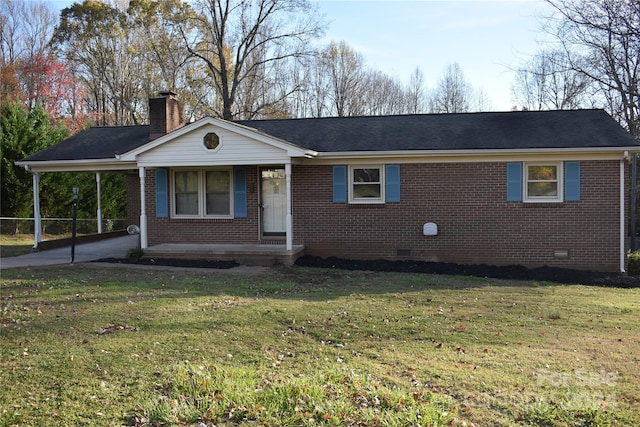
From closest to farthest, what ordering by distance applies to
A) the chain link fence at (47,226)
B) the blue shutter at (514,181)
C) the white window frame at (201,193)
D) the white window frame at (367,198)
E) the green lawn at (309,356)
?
the green lawn at (309,356) < the blue shutter at (514,181) < the white window frame at (367,198) < the white window frame at (201,193) < the chain link fence at (47,226)

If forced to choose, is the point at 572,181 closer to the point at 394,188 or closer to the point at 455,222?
the point at 455,222

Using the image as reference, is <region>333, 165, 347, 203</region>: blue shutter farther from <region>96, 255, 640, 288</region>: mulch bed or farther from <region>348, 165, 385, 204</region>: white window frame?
<region>96, 255, 640, 288</region>: mulch bed

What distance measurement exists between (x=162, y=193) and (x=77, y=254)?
306cm

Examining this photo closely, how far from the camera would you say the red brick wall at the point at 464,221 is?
1340 cm

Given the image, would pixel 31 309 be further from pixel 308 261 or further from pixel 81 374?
pixel 308 261

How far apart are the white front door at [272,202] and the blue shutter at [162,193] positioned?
2762 millimetres

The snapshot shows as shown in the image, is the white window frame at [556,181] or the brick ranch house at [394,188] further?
the white window frame at [556,181]

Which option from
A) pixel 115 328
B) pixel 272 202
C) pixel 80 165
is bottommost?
pixel 115 328

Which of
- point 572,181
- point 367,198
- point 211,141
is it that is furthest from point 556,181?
point 211,141

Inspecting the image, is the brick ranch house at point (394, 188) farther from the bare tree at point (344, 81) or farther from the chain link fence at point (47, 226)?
the bare tree at point (344, 81)

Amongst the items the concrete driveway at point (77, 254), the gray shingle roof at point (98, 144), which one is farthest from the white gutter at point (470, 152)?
the concrete driveway at point (77, 254)

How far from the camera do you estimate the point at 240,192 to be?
49.0 ft

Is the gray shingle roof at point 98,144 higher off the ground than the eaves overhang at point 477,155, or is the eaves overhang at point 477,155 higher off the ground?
the gray shingle roof at point 98,144

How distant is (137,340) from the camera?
625 cm
